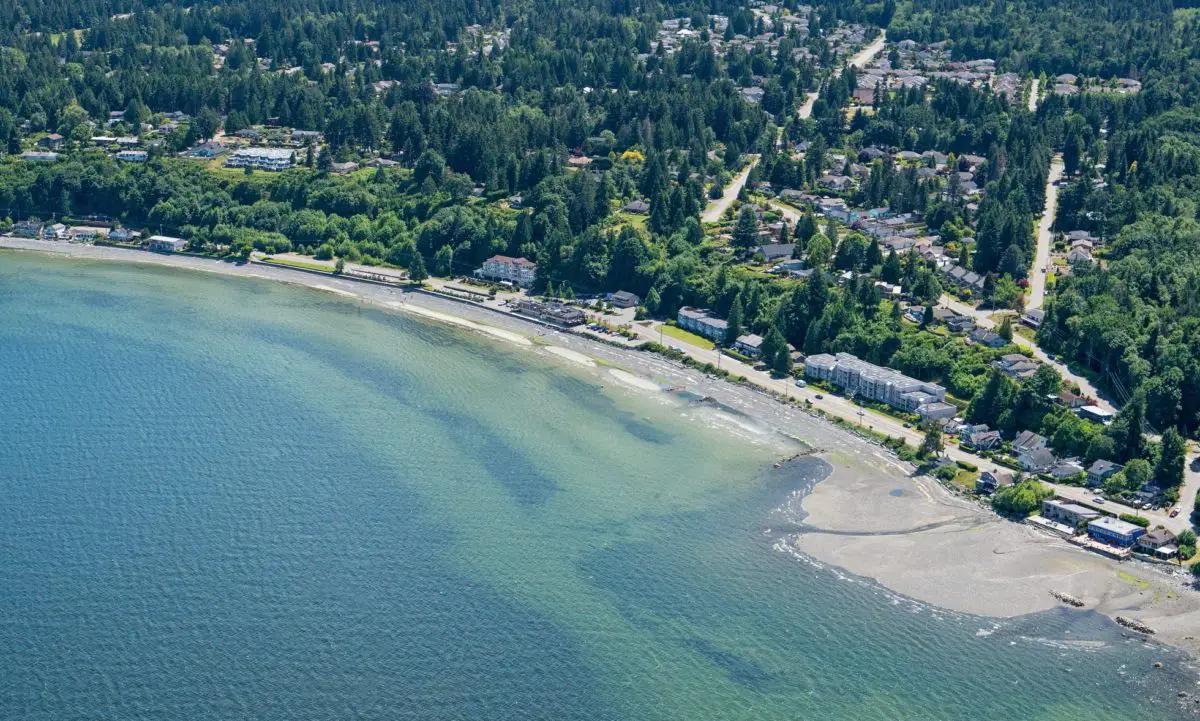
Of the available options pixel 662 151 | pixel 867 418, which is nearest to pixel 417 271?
pixel 662 151

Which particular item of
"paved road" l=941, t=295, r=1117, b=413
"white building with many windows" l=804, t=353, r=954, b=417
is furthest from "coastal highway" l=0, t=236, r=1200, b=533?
"paved road" l=941, t=295, r=1117, b=413

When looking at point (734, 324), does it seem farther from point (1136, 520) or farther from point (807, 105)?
point (807, 105)

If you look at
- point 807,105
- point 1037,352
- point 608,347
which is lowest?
point 608,347

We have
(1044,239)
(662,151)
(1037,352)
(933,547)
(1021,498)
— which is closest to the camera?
(933,547)

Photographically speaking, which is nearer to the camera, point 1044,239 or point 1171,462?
point 1171,462

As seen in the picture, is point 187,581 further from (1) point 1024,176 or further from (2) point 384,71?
(2) point 384,71

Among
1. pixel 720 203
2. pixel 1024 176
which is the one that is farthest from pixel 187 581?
pixel 1024 176

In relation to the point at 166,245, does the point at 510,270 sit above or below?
above
